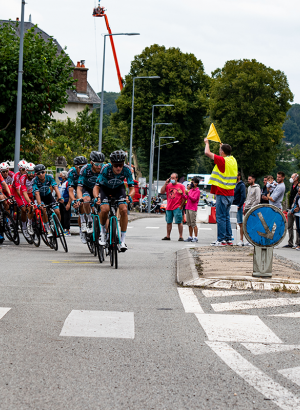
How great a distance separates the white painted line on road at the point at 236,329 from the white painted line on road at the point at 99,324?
26.4 inches

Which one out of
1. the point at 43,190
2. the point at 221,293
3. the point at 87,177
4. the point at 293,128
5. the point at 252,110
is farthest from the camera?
the point at 293,128

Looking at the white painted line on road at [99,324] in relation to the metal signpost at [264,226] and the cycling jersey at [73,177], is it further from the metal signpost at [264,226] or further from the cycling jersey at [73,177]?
the cycling jersey at [73,177]

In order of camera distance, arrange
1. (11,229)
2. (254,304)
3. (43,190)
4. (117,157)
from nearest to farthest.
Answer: (254,304)
(117,157)
(43,190)
(11,229)

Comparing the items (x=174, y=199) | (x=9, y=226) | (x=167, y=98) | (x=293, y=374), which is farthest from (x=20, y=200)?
(x=167, y=98)

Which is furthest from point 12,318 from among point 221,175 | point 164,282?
point 221,175

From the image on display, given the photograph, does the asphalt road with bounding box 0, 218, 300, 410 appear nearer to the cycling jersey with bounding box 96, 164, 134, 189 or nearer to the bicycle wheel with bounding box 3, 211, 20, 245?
the cycling jersey with bounding box 96, 164, 134, 189

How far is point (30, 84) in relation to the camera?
79.1 ft

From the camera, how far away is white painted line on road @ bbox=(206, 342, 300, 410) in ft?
12.7

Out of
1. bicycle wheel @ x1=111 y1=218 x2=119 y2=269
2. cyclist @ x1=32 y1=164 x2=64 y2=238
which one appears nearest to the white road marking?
bicycle wheel @ x1=111 y1=218 x2=119 y2=269

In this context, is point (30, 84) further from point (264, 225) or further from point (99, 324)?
point (99, 324)

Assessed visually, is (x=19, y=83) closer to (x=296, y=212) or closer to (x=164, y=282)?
(x=296, y=212)

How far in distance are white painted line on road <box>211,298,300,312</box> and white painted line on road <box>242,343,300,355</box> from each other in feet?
5.08

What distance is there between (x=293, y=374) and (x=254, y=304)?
278 cm

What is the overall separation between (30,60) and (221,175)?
1364 cm
